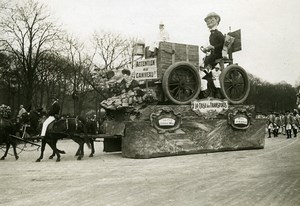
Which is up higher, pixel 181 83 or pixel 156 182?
pixel 181 83

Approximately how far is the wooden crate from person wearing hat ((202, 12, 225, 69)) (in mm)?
1167

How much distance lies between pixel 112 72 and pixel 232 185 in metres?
7.93

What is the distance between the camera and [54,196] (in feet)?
22.4

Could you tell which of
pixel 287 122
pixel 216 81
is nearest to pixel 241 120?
pixel 216 81

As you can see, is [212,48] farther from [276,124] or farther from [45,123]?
[276,124]

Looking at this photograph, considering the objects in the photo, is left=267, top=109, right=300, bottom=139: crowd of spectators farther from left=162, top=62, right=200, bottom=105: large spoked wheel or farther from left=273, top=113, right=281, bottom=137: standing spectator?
left=162, top=62, right=200, bottom=105: large spoked wheel

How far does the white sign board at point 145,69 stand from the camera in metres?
13.1

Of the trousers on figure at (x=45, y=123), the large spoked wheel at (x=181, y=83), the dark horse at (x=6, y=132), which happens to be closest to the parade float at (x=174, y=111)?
the large spoked wheel at (x=181, y=83)

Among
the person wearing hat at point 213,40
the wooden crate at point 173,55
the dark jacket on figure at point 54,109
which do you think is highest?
the person wearing hat at point 213,40

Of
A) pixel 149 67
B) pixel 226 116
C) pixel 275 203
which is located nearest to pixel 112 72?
pixel 149 67

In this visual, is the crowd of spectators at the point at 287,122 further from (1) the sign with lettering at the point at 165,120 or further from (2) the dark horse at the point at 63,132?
(2) the dark horse at the point at 63,132

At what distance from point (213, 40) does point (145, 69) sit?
3805mm

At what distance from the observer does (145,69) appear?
1323 centimetres

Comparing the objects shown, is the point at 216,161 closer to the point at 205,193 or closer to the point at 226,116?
the point at 226,116
